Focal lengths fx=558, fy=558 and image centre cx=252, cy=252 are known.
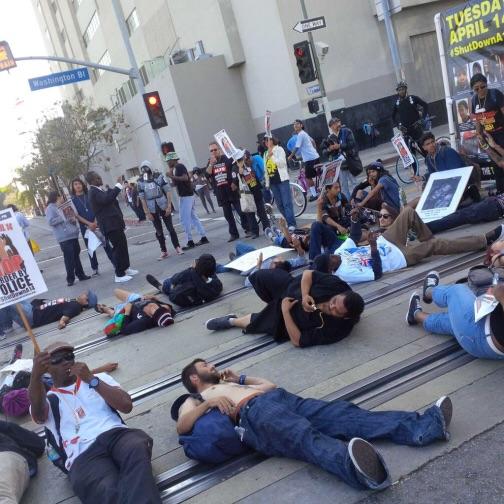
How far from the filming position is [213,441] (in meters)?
3.44

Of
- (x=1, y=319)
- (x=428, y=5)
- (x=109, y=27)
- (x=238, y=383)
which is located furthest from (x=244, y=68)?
(x=238, y=383)

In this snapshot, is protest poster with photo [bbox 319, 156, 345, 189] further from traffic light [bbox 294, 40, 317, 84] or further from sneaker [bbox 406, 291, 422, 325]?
traffic light [bbox 294, 40, 317, 84]

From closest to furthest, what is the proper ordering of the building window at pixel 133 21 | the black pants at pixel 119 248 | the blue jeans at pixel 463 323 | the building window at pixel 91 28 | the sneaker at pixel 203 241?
the blue jeans at pixel 463 323 → the black pants at pixel 119 248 → the sneaker at pixel 203 241 → the building window at pixel 133 21 → the building window at pixel 91 28

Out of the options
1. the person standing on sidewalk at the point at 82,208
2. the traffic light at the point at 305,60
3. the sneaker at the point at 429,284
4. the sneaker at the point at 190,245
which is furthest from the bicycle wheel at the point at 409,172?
the sneaker at the point at 429,284

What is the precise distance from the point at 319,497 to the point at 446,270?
11.8 ft

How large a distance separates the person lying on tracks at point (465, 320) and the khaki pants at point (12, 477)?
3100 mm

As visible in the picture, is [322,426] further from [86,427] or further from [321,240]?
[321,240]

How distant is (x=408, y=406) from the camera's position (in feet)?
11.8

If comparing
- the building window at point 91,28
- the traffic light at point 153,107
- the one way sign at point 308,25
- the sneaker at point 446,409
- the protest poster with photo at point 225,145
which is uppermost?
the building window at point 91,28

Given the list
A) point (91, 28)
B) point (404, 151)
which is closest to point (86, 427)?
point (404, 151)

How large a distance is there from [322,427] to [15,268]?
328 cm

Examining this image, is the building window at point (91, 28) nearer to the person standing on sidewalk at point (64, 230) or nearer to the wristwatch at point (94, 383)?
the person standing on sidewalk at point (64, 230)

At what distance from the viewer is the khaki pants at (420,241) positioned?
248 inches

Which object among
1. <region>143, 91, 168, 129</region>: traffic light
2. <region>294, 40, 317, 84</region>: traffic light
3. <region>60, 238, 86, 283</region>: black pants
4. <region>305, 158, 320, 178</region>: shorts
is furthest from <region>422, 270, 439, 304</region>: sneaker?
<region>143, 91, 168, 129</region>: traffic light
